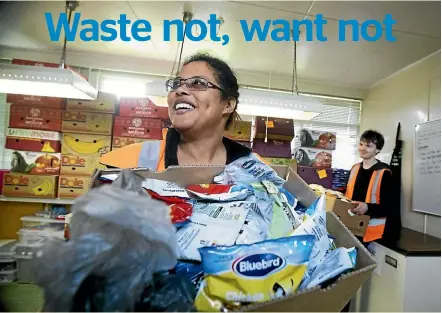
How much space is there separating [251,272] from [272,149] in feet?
8.53

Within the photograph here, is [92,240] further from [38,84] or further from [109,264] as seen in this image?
[38,84]

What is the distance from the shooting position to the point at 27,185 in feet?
8.51

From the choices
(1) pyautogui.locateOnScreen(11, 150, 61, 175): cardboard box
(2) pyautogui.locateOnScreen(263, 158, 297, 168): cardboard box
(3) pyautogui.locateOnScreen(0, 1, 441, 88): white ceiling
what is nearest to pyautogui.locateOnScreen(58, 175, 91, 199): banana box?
(1) pyautogui.locateOnScreen(11, 150, 61, 175): cardboard box

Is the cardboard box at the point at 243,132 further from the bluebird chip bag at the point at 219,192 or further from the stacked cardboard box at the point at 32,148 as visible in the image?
the bluebird chip bag at the point at 219,192

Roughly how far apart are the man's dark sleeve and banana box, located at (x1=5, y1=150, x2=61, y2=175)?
2771 mm

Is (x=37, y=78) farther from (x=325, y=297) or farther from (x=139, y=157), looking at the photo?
(x=325, y=297)

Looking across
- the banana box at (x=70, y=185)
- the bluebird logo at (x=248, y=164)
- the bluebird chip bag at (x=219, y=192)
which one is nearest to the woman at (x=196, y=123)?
the bluebird logo at (x=248, y=164)

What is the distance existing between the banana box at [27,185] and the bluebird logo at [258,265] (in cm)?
271

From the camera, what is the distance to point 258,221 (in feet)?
1.79

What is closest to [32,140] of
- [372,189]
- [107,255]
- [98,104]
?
[98,104]

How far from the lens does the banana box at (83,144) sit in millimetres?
2625

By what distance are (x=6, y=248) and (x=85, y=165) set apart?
987 mm

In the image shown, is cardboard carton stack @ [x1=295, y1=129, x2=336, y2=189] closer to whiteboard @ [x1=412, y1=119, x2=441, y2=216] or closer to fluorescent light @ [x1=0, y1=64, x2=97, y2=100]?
whiteboard @ [x1=412, y1=119, x2=441, y2=216]

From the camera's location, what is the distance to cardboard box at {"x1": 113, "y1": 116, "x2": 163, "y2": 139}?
2.70 meters
